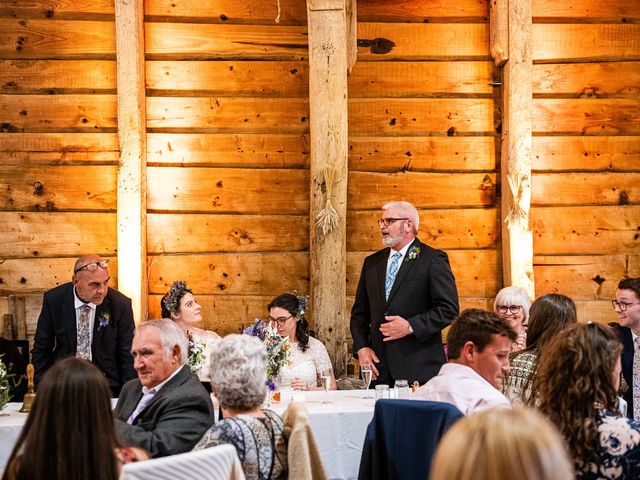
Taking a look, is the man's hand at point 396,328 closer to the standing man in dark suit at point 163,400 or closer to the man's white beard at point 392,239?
the man's white beard at point 392,239

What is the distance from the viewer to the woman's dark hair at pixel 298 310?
219 inches

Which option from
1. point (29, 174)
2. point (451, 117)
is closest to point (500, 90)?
point (451, 117)

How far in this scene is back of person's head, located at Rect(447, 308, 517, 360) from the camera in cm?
326

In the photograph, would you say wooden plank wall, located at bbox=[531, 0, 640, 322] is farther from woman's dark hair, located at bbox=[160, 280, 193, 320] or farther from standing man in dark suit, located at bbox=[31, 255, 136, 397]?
standing man in dark suit, located at bbox=[31, 255, 136, 397]

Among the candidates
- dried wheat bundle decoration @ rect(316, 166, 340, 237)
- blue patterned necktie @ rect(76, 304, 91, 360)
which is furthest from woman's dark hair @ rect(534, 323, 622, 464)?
blue patterned necktie @ rect(76, 304, 91, 360)

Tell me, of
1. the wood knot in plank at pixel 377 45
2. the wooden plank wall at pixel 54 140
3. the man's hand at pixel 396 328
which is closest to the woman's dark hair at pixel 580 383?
the man's hand at pixel 396 328

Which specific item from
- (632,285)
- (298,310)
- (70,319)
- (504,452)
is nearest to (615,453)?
(504,452)

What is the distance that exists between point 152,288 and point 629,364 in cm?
333

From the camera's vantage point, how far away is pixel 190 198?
640 cm

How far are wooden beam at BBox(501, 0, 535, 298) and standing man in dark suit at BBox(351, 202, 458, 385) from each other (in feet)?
3.19

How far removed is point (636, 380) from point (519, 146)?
6.54 feet

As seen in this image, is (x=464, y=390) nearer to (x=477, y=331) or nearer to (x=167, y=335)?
(x=477, y=331)

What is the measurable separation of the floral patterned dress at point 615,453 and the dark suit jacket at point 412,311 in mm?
2763

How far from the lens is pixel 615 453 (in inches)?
92.6
